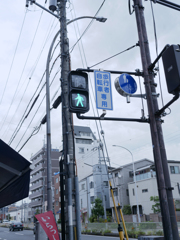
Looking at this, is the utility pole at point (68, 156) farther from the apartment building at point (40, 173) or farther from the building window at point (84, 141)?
the building window at point (84, 141)

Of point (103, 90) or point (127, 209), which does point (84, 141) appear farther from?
point (103, 90)

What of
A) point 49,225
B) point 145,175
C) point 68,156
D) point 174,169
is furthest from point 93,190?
point 68,156

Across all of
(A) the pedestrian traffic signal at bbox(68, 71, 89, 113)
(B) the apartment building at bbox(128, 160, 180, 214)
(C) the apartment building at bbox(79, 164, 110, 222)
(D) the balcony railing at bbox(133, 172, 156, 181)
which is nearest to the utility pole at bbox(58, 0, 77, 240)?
(A) the pedestrian traffic signal at bbox(68, 71, 89, 113)

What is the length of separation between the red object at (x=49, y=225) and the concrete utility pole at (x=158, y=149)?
3106mm

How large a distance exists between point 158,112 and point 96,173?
4464 cm

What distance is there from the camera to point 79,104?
5277 millimetres

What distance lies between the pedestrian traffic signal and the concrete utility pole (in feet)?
4.91

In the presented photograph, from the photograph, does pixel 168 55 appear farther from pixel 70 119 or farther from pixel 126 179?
pixel 126 179

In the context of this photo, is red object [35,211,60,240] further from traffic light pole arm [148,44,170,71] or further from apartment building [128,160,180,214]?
apartment building [128,160,180,214]

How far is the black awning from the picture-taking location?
6896mm

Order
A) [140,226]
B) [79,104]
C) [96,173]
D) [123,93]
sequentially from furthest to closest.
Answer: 1. [96,173]
2. [140,226]
3. [123,93]
4. [79,104]

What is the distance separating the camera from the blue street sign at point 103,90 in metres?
5.79

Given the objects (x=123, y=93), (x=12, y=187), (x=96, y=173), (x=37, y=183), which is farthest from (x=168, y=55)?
(x=37, y=183)

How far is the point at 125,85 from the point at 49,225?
424cm
